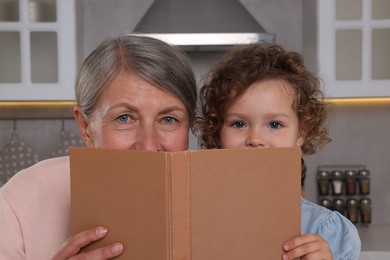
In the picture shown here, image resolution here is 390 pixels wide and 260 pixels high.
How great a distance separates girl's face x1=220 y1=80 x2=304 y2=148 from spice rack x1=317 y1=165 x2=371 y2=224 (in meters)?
1.64

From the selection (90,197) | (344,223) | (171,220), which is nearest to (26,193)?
(90,197)

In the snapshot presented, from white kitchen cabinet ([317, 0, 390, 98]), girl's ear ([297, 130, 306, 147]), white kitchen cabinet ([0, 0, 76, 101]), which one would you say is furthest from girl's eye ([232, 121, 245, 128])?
white kitchen cabinet ([0, 0, 76, 101])

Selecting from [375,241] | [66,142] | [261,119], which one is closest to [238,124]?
[261,119]

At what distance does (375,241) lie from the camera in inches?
107

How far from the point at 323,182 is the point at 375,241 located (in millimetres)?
532

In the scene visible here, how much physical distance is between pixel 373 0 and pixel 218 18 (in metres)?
0.82

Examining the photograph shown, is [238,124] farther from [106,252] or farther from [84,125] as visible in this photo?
[106,252]

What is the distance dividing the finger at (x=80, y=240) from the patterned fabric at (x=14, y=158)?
Result: 233 centimetres

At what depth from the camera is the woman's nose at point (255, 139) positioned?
1501mm

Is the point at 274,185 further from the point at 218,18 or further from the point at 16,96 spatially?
the point at 218,18

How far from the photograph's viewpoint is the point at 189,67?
131 centimetres

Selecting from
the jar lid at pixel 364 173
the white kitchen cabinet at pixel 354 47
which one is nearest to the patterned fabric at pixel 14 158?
the white kitchen cabinet at pixel 354 47

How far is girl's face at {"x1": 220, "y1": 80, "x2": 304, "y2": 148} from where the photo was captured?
5.00 ft

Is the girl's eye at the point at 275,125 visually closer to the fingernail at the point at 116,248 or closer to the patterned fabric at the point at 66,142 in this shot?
the fingernail at the point at 116,248
